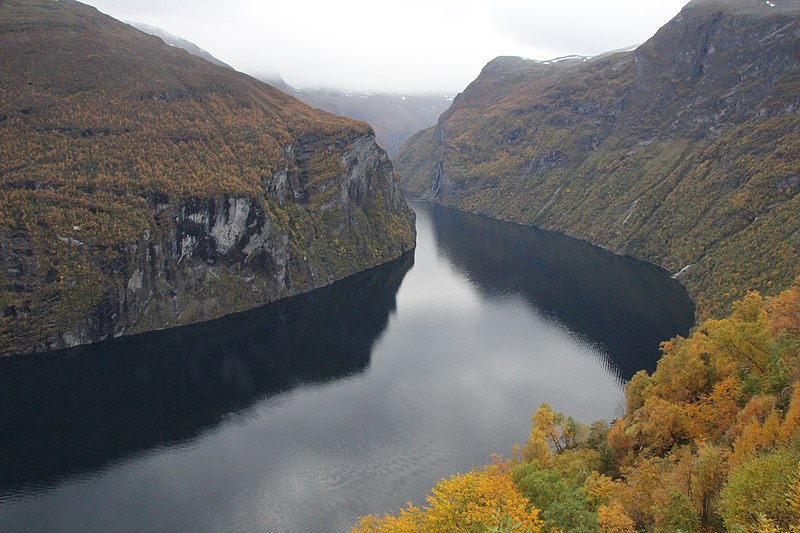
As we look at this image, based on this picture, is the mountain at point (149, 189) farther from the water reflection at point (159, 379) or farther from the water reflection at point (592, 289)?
the water reflection at point (592, 289)

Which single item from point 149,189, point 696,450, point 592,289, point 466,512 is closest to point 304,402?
point 696,450

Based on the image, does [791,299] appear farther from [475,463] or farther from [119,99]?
[119,99]

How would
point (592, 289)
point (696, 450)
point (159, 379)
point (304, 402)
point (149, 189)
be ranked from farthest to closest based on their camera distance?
1. point (592, 289)
2. point (149, 189)
3. point (159, 379)
4. point (304, 402)
5. point (696, 450)

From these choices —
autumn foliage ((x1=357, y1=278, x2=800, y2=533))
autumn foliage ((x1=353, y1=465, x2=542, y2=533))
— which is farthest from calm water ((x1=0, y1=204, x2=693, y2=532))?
autumn foliage ((x1=353, y1=465, x2=542, y2=533))

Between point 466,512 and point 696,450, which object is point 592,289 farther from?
point 466,512

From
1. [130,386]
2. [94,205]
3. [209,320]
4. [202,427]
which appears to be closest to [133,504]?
[202,427]

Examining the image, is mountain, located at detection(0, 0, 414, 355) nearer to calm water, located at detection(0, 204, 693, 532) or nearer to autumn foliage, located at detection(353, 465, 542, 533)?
calm water, located at detection(0, 204, 693, 532)

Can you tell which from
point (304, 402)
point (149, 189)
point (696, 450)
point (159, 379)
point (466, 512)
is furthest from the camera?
point (149, 189)

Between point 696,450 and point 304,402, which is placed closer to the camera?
point 696,450
